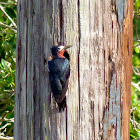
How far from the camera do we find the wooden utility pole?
2.45m

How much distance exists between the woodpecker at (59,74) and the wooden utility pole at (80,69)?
42 millimetres

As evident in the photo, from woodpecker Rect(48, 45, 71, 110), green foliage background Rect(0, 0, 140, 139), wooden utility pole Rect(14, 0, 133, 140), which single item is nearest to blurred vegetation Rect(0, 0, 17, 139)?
green foliage background Rect(0, 0, 140, 139)

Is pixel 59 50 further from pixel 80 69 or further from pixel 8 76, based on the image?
pixel 8 76

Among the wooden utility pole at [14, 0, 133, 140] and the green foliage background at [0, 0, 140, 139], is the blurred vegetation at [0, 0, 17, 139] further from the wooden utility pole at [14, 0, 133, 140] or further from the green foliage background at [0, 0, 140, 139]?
the wooden utility pole at [14, 0, 133, 140]

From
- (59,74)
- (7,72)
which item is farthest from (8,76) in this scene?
(59,74)

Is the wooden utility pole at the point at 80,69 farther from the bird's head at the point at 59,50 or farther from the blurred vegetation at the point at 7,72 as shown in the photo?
the blurred vegetation at the point at 7,72

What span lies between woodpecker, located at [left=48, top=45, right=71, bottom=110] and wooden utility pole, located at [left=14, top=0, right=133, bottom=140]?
0.04 m

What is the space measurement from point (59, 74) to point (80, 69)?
0.43 ft

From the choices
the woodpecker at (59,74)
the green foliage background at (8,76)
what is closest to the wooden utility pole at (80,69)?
the woodpecker at (59,74)

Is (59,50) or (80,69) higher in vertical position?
(59,50)

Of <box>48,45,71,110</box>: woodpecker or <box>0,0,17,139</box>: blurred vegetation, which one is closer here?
<box>48,45,71,110</box>: woodpecker

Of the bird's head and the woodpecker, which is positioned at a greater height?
the bird's head

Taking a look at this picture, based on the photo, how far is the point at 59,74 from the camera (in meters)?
2.45

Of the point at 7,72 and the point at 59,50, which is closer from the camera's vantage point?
the point at 59,50
